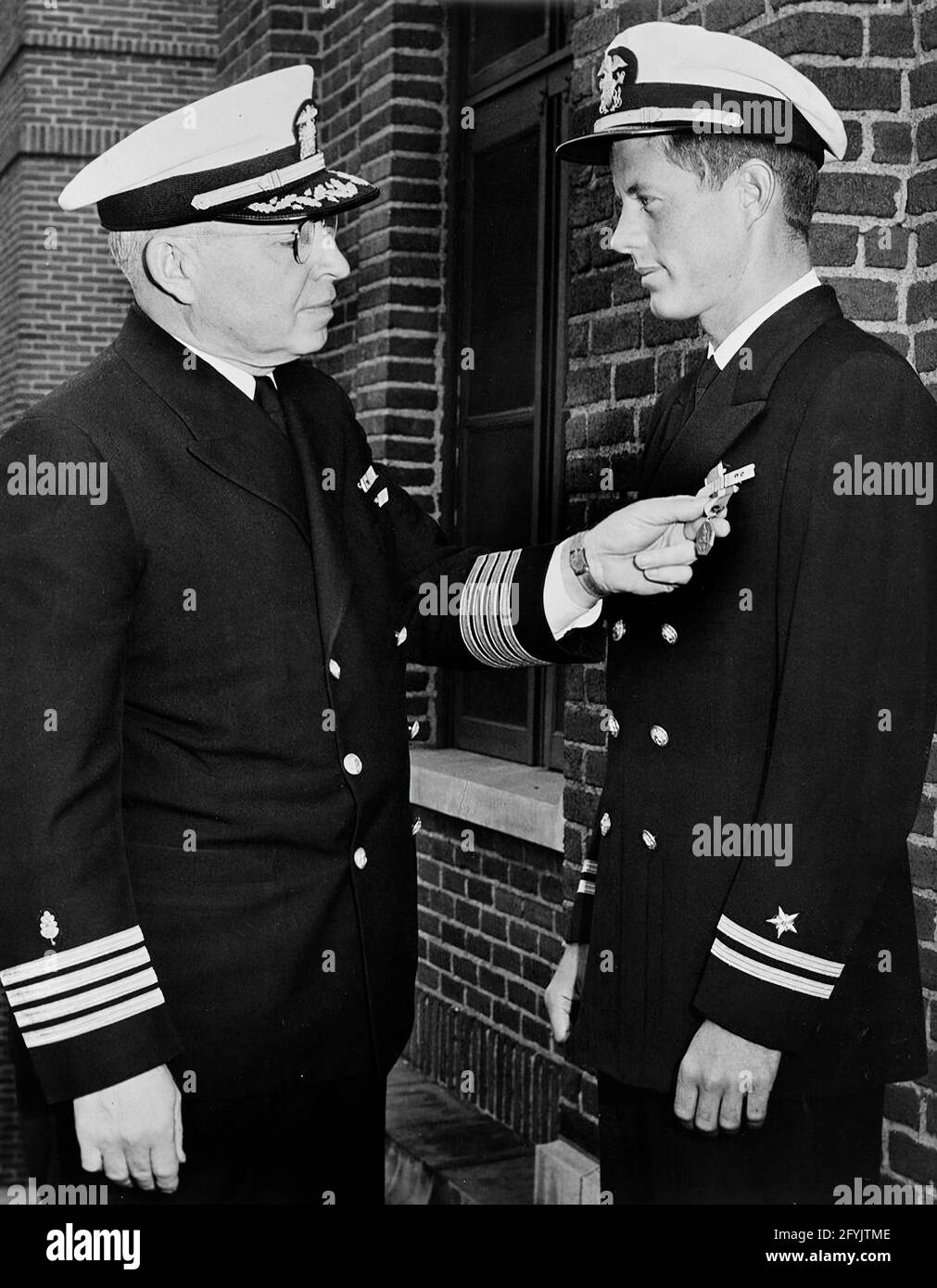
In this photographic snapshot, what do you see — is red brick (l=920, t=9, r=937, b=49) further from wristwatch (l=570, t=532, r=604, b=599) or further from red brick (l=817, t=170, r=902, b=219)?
wristwatch (l=570, t=532, r=604, b=599)

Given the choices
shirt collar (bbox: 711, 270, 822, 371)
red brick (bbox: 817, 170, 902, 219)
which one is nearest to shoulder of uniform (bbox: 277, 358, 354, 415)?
shirt collar (bbox: 711, 270, 822, 371)

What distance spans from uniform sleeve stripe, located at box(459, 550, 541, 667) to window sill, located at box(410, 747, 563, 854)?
1.72 m

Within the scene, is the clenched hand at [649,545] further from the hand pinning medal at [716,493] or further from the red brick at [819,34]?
the red brick at [819,34]

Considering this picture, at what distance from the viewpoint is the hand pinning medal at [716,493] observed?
8.14ft

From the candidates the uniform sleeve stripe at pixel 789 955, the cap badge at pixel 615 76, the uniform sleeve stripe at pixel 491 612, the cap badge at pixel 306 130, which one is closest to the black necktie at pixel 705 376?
the cap badge at pixel 615 76

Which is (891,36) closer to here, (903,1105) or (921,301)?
(921,301)

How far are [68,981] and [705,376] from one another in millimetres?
1438

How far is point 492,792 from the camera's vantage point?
17.1ft

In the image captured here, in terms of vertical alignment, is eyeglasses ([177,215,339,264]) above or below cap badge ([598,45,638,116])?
below

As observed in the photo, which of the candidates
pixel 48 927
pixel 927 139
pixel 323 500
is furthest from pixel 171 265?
pixel 927 139

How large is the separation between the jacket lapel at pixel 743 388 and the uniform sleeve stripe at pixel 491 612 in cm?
55

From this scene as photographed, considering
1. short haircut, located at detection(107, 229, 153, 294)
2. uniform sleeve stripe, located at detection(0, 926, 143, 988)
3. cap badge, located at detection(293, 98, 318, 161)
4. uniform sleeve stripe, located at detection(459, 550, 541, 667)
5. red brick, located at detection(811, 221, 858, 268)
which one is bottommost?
uniform sleeve stripe, located at detection(0, 926, 143, 988)

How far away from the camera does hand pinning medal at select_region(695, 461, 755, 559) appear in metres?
2.48
